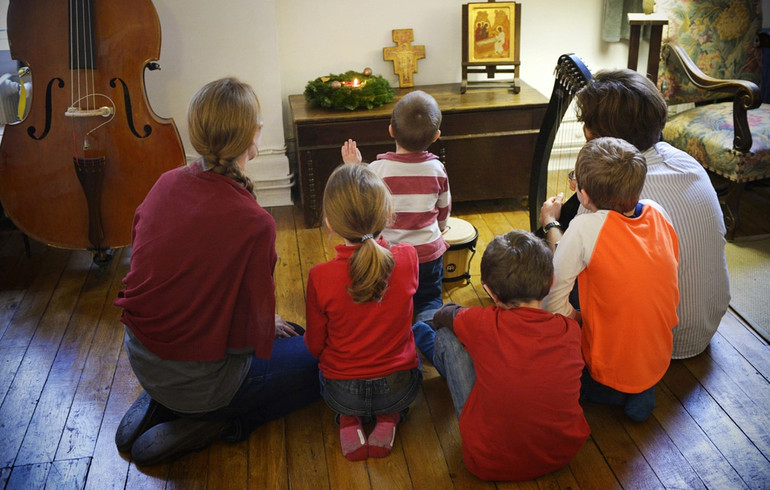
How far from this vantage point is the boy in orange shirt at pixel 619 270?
1.94 m

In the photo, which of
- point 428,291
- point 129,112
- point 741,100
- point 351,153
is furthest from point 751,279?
point 129,112

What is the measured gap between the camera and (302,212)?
3701 mm

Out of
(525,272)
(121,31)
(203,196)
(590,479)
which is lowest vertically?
Result: (590,479)

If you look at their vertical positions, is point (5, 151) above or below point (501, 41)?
below

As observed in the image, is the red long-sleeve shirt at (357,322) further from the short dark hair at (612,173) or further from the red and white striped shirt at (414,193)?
the short dark hair at (612,173)

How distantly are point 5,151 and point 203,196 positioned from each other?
1.42 meters

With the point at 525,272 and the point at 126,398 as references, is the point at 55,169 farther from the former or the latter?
the point at 525,272

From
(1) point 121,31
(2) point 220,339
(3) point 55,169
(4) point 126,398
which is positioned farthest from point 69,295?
(2) point 220,339

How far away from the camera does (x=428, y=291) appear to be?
2.59m

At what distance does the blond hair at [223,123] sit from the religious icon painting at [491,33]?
195cm

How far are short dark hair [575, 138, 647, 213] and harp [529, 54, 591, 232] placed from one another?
0.44 meters

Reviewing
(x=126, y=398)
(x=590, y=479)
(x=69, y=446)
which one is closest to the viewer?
(x=590, y=479)

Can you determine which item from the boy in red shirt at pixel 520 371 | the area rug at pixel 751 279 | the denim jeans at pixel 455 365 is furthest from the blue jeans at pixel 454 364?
the area rug at pixel 751 279

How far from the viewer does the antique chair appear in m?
3.22
